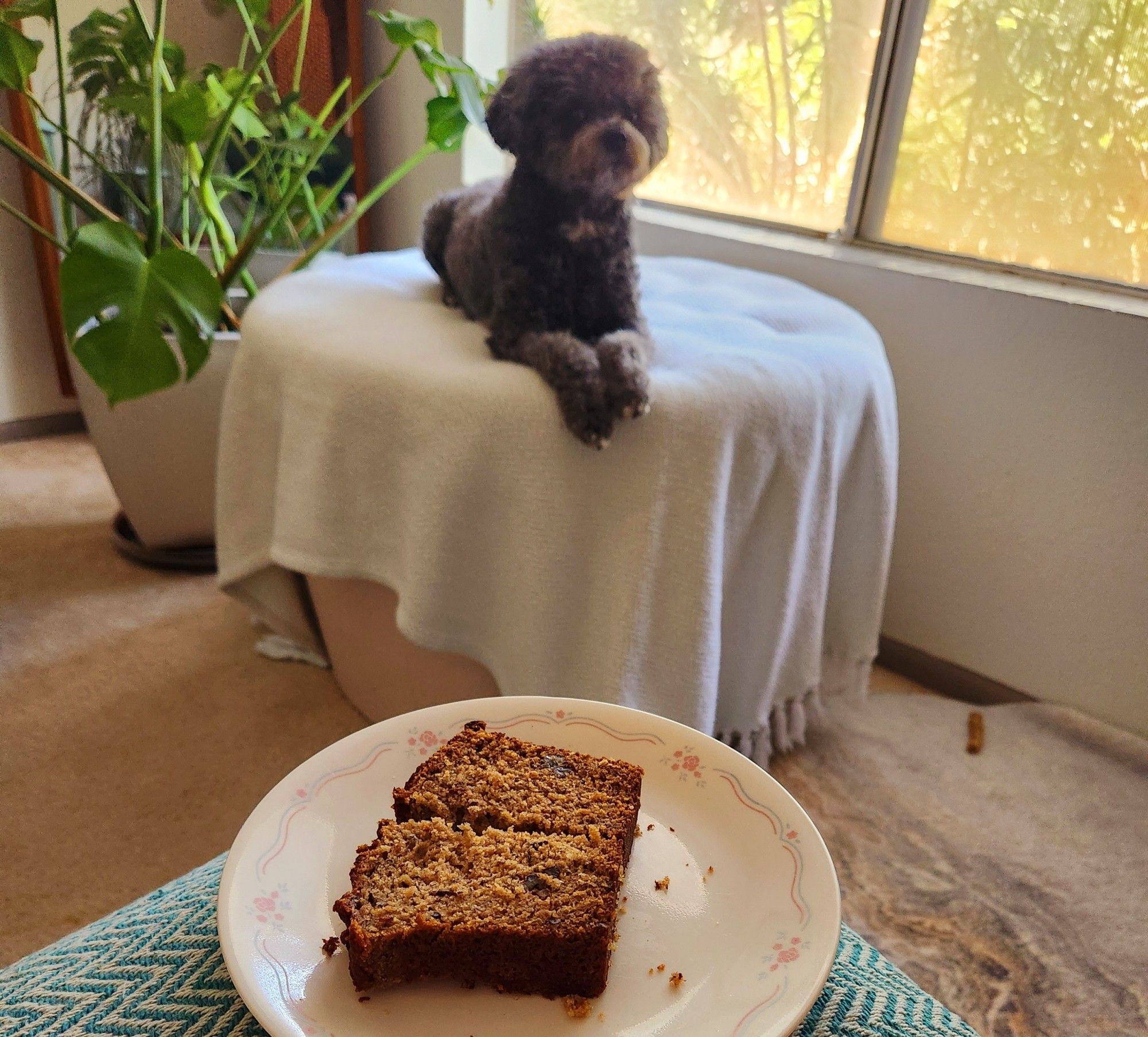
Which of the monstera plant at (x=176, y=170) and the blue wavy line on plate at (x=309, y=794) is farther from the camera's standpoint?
the monstera plant at (x=176, y=170)

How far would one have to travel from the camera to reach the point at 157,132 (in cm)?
139

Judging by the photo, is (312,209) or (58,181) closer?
(58,181)

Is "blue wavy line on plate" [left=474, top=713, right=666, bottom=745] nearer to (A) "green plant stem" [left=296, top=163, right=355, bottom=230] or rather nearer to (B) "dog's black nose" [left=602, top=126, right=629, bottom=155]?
(B) "dog's black nose" [left=602, top=126, right=629, bottom=155]

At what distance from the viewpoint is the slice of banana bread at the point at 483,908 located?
0.43 meters

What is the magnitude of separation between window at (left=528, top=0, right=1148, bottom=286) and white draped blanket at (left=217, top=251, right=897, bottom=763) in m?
0.46


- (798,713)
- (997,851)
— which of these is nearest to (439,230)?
(798,713)

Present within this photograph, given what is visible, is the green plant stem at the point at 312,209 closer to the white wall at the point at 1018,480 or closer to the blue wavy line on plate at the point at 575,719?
the white wall at the point at 1018,480

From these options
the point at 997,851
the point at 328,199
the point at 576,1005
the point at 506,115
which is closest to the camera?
the point at 576,1005

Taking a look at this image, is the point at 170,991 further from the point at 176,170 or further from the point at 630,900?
the point at 176,170

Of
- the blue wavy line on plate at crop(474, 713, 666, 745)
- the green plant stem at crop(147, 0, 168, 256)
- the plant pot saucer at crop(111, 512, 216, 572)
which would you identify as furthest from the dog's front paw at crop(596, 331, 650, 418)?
the plant pot saucer at crop(111, 512, 216, 572)

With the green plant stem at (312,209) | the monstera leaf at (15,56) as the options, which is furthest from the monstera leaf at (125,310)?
the green plant stem at (312,209)

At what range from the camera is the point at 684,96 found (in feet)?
6.16

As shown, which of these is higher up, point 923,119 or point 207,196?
point 923,119

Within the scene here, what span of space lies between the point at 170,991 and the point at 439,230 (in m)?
1.15
